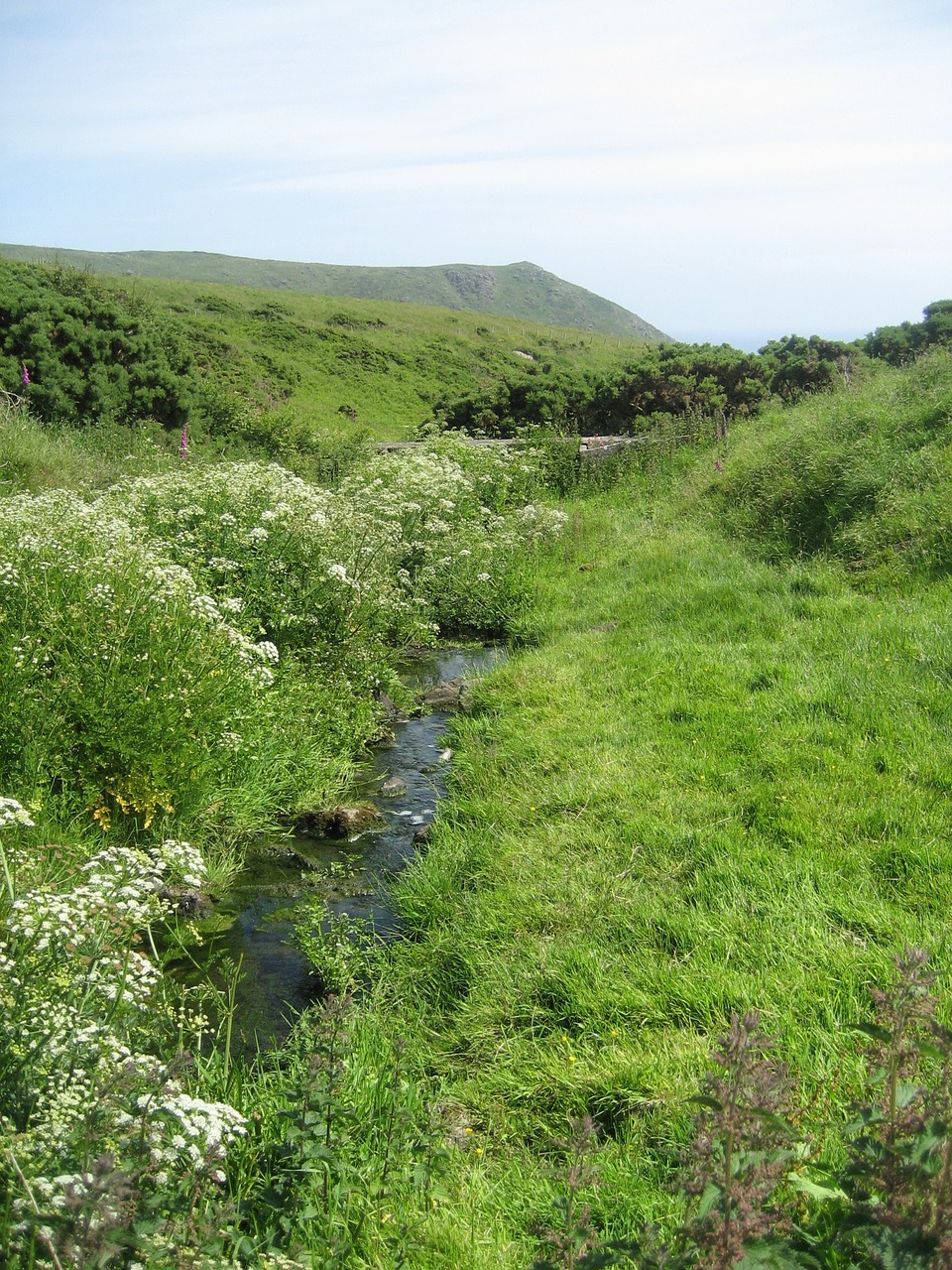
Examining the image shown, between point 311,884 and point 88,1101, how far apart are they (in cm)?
349

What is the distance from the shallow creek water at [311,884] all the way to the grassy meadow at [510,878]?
0.61ft

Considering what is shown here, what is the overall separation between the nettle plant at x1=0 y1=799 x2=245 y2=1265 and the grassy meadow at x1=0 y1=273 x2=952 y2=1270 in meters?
0.02

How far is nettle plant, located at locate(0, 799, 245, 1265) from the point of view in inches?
78.3

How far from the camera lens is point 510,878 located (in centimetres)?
545

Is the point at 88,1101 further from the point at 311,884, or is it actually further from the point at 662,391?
the point at 662,391

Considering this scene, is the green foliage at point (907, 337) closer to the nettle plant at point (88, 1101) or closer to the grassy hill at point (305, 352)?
the grassy hill at point (305, 352)

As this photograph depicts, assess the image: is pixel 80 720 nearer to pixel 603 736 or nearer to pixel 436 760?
pixel 436 760

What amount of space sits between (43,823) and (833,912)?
4066 mm

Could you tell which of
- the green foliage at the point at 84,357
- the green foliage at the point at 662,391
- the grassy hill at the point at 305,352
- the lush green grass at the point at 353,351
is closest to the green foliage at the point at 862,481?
the green foliage at the point at 662,391

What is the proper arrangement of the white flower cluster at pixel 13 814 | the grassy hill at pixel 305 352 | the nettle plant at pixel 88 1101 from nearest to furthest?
the nettle plant at pixel 88 1101
the white flower cluster at pixel 13 814
the grassy hill at pixel 305 352

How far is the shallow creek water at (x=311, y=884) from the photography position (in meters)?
4.80

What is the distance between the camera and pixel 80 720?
5.71 meters

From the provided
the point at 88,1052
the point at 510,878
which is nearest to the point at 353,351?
the point at 510,878

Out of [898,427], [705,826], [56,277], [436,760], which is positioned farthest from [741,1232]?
[56,277]
